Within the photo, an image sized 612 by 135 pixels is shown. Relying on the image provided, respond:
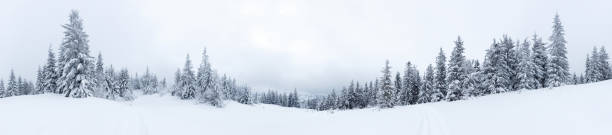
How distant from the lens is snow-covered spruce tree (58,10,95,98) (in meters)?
31.9

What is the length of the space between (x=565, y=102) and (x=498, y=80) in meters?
20.4

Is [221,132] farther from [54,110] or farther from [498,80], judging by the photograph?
[498,80]

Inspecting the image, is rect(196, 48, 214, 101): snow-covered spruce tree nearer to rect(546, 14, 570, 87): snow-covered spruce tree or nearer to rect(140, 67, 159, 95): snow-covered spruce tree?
rect(546, 14, 570, 87): snow-covered spruce tree

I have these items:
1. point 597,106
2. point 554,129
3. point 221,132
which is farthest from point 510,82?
point 221,132

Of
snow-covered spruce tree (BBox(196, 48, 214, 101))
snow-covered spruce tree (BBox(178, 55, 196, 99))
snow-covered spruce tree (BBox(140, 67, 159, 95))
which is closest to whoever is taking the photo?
snow-covered spruce tree (BBox(196, 48, 214, 101))

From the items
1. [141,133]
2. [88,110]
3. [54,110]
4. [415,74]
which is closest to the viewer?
[141,133]

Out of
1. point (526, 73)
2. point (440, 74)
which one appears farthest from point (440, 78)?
point (526, 73)

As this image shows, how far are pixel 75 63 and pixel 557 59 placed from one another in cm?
5027

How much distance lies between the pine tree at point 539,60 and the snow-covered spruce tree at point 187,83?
50177 mm

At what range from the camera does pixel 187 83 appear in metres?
63.5

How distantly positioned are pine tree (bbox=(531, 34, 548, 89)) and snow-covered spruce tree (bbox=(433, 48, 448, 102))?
1039 cm

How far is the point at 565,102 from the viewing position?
2067 cm

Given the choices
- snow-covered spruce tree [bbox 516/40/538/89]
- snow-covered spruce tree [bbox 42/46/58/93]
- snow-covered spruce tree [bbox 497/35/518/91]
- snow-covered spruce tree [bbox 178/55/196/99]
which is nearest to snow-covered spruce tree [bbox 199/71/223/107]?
snow-covered spruce tree [bbox 178/55/196/99]

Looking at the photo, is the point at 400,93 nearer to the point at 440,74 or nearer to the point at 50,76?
the point at 440,74
